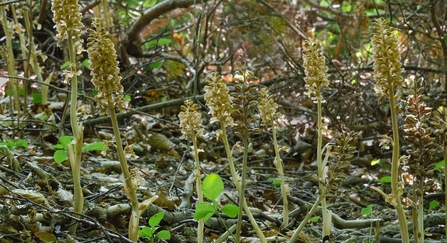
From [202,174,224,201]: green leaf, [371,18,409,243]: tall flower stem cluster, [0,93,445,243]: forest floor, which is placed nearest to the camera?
[371,18,409,243]: tall flower stem cluster

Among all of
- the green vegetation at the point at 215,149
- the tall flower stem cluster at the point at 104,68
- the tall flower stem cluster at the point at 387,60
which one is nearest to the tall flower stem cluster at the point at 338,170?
the green vegetation at the point at 215,149

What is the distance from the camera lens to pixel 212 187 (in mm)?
1611

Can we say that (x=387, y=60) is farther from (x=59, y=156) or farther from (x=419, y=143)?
(x=59, y=156)

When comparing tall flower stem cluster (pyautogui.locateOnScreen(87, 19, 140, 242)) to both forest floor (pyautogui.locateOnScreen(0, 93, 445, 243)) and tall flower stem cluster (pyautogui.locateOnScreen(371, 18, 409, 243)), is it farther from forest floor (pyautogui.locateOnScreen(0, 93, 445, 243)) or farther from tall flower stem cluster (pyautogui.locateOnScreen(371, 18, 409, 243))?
tall flower stem cluster (pyautogui.locateOnScreen(371, 18, 409, 243))

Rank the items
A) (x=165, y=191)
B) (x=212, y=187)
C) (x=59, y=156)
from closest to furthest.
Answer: (x=212, y=187) → (x=59, y=156) → (x=165, y=191)

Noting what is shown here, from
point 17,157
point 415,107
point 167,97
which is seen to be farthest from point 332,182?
point 167,97

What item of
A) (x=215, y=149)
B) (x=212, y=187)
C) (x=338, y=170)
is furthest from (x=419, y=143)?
(x=215, y=149)

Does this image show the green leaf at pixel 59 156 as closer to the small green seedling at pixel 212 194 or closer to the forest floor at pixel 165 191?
the forest floor at pixel 165 191

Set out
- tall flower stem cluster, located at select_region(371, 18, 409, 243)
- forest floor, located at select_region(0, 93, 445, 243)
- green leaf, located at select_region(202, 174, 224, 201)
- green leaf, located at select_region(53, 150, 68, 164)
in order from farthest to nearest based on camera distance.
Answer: green leaf, located at select_region(53, 150, 68, 164) → forest floor, located at select_region(0, 93, 445, 243) → green leaf, located at select_region(202, 174, 224, 201) → tall flower stem cluster, located at select_region(371, 18, 409, 243)

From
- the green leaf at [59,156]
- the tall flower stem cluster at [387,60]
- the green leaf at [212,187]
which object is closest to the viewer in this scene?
the tall flower stem cluster at [387,60]

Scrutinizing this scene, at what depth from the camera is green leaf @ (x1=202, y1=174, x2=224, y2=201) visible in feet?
5.28

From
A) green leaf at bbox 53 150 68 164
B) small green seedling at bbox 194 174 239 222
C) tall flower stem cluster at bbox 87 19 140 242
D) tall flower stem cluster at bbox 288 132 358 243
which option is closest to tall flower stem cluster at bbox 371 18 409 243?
tall flower stem cluster at bbox 288 132 358 243

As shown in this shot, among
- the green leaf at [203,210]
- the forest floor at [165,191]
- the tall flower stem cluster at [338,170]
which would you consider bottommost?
the forest floor at [165,191]

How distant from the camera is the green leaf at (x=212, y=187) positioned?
1608mm
